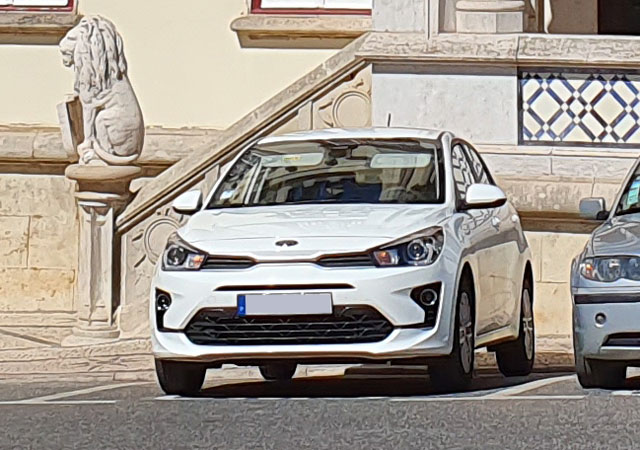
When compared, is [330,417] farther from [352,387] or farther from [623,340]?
[352,387]

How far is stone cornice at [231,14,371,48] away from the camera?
18531 mm

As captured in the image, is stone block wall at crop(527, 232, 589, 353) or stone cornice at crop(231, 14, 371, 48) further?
stone cornice at crop(231, 14, 371, 48)

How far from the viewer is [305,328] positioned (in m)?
9.77

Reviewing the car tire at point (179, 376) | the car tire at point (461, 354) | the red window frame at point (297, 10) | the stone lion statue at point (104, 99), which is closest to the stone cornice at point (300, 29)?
the red window frame at point (297, 10)

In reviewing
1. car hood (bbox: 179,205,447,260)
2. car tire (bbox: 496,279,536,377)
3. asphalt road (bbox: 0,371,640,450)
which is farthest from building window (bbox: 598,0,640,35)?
car hood (bbox: 179,205,447,260)

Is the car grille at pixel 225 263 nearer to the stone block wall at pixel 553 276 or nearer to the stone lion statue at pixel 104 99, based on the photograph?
the stone lion statue at pixel 104 99

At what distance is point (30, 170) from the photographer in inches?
693

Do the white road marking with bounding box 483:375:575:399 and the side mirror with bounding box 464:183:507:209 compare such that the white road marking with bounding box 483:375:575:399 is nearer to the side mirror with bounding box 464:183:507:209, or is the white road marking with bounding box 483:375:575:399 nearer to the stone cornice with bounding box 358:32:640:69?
the side mirror with bounding box 464:183:507:209

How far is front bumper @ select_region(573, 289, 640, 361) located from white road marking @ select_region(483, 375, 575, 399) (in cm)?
58

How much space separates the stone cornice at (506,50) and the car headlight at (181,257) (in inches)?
201

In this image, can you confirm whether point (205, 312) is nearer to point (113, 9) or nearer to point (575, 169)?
point (575, 169)

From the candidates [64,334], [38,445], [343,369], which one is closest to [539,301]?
[343,369]

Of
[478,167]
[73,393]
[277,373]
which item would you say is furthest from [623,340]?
[73,393]

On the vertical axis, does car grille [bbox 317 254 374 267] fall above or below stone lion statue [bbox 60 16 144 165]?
below
